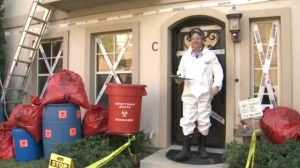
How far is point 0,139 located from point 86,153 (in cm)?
206

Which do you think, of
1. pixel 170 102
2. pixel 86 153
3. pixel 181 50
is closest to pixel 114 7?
pixel 181 50

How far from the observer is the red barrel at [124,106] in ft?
17.5

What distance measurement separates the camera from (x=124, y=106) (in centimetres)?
536

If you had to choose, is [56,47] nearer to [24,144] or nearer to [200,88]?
[24,144]

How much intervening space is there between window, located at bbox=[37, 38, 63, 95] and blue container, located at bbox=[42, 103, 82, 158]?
7.49 feet

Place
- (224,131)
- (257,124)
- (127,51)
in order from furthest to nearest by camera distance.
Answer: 1. (127,51)
2. (224,131)
3. (257,124)

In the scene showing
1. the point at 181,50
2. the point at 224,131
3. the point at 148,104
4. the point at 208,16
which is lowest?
the point at 224,131

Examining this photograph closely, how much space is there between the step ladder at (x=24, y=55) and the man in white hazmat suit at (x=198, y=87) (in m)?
3.85

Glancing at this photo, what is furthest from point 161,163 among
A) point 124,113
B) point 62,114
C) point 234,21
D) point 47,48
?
point 47,48

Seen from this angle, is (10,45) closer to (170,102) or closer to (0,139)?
(0,139)

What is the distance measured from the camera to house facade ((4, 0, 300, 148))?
18.0 ft

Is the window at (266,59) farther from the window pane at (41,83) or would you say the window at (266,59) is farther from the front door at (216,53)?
the window pane at (41,83)

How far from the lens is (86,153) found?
5.07 metres

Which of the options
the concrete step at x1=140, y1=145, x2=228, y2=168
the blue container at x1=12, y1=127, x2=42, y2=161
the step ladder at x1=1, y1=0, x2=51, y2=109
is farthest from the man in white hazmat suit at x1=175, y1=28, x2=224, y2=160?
the step ladder at x1=1, y1=0, x2=51, y2=109
